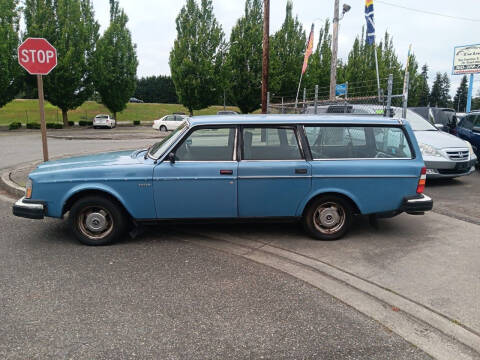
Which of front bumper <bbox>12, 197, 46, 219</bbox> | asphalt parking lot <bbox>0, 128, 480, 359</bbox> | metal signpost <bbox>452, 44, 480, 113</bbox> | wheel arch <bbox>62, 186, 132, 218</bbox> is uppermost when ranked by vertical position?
metal signpost <bbox>452, 44, 480, 113</bbox>

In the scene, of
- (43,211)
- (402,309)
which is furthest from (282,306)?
(43,211)

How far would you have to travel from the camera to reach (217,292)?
364 cm

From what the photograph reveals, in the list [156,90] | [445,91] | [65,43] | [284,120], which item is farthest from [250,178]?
[445,91]

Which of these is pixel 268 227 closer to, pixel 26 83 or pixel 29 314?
pixel 29 314

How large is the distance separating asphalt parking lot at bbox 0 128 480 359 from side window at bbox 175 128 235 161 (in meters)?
1.10

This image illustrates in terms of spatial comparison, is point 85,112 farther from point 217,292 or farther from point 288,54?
point 217,292

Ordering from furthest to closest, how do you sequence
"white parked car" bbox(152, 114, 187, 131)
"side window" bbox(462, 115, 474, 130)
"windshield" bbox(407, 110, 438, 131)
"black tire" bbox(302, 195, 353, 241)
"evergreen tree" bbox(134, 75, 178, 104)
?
"evergreen tree" bbox(134, 75, 178, 104) → "white parked car" bbox(152, 114, 187, 131) → "side window" bbox(462, 115, 474, 130) → "windshield" bbox(407, 110, 438, 131) → "black tire" bbox(302, 195, 353, 241)

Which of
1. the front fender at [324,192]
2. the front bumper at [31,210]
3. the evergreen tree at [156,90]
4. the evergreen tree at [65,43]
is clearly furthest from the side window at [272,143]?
the evergreen tree at [156,90]

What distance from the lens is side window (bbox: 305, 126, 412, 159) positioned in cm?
492

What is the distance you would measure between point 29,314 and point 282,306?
6.99 feet

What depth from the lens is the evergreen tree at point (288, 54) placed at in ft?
118

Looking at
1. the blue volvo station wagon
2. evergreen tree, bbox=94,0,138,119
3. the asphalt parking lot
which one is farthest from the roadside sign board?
evergreen tree, bbox=94,0,138,119

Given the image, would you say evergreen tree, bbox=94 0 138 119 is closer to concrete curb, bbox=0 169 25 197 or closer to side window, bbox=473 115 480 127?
concrete curb, bbox=0 169 25 197

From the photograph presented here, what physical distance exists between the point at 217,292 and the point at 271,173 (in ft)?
5.60
